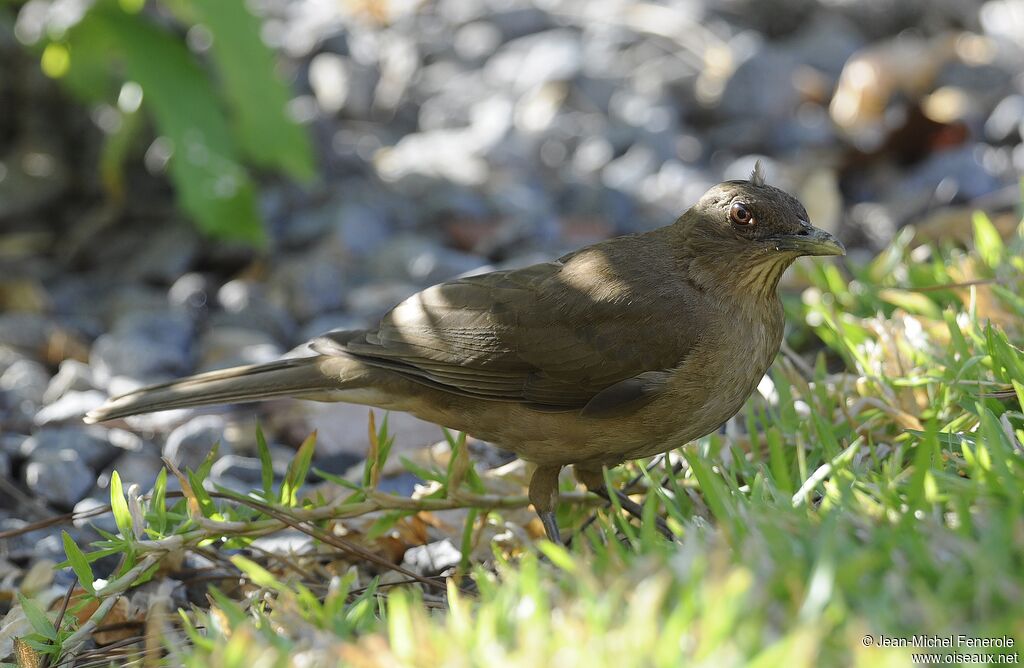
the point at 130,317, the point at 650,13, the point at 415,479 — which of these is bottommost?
the point at 415,479

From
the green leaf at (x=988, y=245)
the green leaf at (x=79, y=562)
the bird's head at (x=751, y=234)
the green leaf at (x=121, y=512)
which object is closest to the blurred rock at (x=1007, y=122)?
the green leaf at (x=988, y=245)

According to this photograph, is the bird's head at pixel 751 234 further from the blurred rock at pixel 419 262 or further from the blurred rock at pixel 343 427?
the blurred rock at pixel 419 262

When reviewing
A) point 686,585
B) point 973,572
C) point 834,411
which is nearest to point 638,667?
point 686,585

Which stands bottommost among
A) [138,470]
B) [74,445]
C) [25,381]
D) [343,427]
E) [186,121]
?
[343,427]

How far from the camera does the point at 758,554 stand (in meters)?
2.06

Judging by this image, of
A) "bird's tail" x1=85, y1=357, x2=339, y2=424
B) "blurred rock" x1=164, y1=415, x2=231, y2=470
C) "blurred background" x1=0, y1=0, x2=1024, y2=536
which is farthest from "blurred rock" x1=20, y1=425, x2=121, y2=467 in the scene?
"bird's tail" x1=85, y1=357, x2=339, y2=424

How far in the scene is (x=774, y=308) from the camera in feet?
11.8

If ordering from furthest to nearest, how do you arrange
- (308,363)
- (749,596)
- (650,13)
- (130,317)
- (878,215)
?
(650,13) → (878,215) → (130,317) → (308,363) → (749,596)

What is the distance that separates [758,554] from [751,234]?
1646 mm

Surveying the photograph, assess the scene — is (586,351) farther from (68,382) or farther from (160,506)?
(68,382)

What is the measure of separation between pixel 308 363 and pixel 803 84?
4433mm

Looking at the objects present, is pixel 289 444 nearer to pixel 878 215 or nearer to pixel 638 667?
pixel 638 667

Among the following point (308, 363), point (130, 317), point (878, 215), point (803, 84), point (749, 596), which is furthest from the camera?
point (803, 84)

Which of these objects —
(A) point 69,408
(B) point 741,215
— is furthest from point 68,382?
(B) point 741,215
